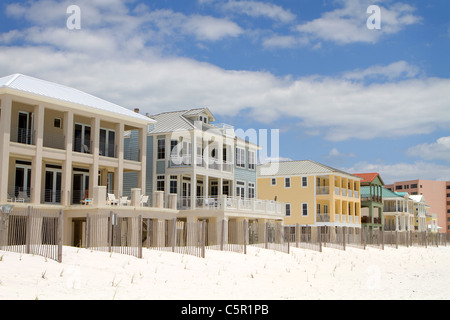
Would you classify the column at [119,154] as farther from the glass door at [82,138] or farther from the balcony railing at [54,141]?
the balcony railing at [54,141]

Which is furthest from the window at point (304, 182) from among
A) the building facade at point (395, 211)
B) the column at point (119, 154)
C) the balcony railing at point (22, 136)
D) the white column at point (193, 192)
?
the balcony railing at point (22, 136)

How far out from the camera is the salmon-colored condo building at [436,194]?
15450 centimetres

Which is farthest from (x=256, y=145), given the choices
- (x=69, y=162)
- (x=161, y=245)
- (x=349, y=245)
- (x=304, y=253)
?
(x=161, y=245)

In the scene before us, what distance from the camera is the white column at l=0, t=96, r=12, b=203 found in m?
29.9

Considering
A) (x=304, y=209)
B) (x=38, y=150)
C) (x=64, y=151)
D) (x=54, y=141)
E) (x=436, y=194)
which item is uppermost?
(x=436, y=194)

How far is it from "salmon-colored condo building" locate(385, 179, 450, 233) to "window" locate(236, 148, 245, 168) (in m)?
119

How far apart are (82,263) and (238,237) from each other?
44.3 ft

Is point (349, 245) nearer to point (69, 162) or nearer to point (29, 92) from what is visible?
point (69, 162)

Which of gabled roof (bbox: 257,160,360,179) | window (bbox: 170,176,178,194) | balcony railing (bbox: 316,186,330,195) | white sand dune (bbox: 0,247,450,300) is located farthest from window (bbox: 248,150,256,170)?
white sand dune (bbox: 0,247,450,300)

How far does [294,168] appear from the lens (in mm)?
64938

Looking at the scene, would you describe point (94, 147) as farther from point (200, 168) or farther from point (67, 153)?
point (200, 168)

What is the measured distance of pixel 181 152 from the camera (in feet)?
140

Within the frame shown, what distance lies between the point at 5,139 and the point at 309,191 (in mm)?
39196

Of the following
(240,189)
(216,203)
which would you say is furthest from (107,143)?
(240,189)
